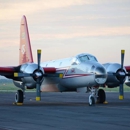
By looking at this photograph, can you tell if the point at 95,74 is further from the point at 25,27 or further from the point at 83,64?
the point at 25,27

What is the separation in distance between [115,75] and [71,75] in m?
3.20

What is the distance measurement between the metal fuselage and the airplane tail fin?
4.22 m

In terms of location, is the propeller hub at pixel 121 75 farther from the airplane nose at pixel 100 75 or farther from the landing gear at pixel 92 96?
the airplane nose at pixel 100 75

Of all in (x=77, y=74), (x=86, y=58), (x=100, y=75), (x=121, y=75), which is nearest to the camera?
(x=100, y=75)

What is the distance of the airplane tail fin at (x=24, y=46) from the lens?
39.0 m

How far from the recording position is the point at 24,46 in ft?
131

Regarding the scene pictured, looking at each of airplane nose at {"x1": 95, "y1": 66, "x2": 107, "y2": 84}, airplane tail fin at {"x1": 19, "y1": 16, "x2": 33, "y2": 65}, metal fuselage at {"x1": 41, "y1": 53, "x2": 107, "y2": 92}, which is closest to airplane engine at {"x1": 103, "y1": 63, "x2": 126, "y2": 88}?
metal fuselage at {"x1": 41, "y1": 53, "x2": 107, "y2": 92}

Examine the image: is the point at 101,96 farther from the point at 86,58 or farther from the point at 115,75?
the point at 86,58

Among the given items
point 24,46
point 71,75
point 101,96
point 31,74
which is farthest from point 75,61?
point 24,46

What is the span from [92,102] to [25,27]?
1352cm

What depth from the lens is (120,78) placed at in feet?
107

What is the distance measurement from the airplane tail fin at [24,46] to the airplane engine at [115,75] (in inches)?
328

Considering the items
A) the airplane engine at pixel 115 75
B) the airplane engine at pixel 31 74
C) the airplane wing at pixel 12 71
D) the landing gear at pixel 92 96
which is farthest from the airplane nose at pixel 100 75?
the airplane wing at pixel 12 71
